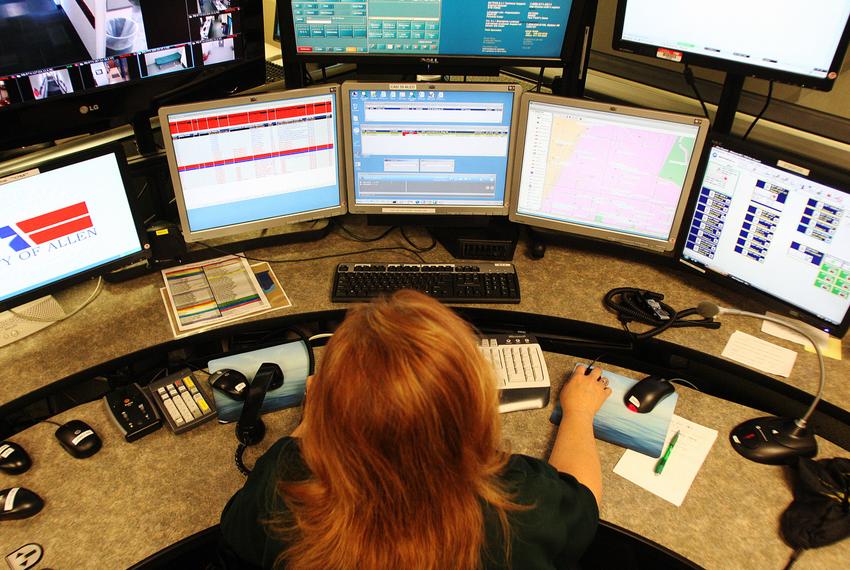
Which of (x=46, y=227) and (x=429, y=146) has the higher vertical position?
(x=429, y=146)

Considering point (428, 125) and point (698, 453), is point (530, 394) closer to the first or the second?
point (698, 453)

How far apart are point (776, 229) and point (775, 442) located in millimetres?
505

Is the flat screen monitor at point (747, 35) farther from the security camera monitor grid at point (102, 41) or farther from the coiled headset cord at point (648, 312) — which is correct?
the security camera monitor grid at point (102, 41)

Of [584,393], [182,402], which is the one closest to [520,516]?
[584,393]

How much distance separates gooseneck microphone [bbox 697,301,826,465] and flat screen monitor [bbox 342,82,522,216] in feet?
2.78

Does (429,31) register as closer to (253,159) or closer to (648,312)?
(253,159)

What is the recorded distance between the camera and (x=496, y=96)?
1640 millimetres

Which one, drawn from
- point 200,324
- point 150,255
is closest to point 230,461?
point 200,324

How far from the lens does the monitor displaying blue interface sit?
166 centimetres

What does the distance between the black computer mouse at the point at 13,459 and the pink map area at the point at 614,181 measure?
1.40 m

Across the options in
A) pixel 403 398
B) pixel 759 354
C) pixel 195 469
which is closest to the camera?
pixel 403 398

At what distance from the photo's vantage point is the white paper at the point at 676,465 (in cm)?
127

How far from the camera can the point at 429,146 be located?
5.61ft

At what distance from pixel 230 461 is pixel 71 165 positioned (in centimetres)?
76
